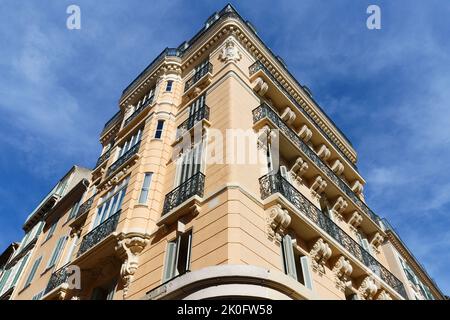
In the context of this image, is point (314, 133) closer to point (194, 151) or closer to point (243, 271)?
point (194, 151)

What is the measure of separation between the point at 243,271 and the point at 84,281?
7615 mm

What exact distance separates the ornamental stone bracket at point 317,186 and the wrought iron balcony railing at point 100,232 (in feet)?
25.6

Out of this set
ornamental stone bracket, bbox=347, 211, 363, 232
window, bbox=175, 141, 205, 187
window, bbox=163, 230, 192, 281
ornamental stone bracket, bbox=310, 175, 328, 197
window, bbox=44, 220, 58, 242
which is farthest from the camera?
window, bbox=44, 220, 58, 242

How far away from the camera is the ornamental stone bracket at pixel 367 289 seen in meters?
13.2

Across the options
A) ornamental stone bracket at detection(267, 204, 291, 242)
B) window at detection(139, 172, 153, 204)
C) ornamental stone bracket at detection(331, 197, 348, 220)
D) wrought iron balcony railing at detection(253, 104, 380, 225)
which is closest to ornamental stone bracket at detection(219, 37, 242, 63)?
wrought iron balcony railing at detection(253, 104, 380, 225)

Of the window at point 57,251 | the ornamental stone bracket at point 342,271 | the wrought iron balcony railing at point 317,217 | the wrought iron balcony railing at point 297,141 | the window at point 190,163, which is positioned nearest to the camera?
the wrought iron balcony railing at point 317,217

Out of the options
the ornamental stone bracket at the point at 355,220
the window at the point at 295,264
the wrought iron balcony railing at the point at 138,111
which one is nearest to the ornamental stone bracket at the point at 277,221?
the window at the point at 295,264

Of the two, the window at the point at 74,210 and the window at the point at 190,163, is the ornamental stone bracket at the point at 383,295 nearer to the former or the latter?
the window at the point at 190,163

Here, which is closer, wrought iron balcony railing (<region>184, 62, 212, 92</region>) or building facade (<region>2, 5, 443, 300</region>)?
building facade (<region>2, 5, 443, 300</region>)

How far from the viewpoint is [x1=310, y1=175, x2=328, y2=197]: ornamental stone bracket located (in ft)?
50.4

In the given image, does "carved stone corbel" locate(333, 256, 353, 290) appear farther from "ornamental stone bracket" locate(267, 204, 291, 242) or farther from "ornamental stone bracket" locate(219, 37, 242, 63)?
"ornamental stone bracket" locate(219, 37, 242, 63)

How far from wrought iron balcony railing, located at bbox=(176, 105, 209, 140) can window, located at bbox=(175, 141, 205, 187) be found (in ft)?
4.28
